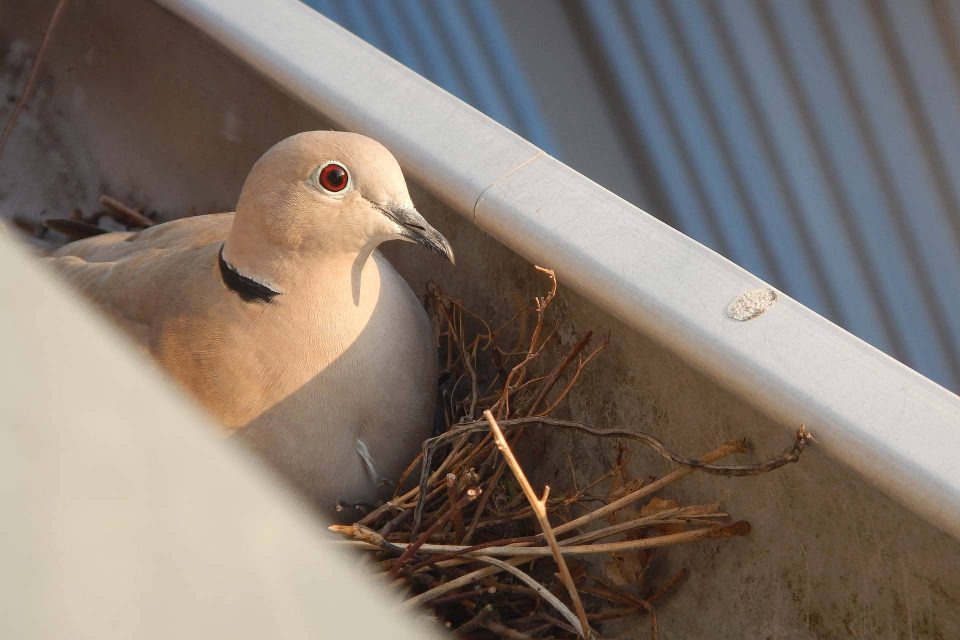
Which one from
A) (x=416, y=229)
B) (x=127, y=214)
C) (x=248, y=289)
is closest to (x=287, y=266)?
(x=248, y=289)

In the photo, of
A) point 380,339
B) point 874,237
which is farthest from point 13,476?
point 874,237

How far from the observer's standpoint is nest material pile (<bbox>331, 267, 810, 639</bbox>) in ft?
3.89

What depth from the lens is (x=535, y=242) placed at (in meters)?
1.28

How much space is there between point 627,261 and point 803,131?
174 cm

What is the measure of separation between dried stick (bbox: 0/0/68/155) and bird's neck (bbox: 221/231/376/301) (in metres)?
1.00

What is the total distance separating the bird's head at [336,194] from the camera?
134cm

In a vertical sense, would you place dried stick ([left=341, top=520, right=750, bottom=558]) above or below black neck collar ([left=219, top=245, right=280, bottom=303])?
below

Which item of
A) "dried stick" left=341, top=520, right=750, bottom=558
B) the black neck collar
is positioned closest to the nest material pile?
"dried stick" left=341, top=520, right=750, bottom=558

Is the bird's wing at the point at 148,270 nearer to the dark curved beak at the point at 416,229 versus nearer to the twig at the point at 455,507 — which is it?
the dark curved beak at the point at 416,229

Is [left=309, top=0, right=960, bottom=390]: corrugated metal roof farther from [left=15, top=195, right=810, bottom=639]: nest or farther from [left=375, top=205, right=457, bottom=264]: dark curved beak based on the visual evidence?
[left=375, top=205, right=457, bottom=264]: dark curved beak

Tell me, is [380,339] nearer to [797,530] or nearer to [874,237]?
[797,530]

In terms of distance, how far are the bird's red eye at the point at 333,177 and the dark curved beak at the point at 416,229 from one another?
2.1 inches

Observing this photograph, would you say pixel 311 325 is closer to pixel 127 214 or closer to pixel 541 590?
pixel 541 590

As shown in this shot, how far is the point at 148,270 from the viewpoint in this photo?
153 centimetres
